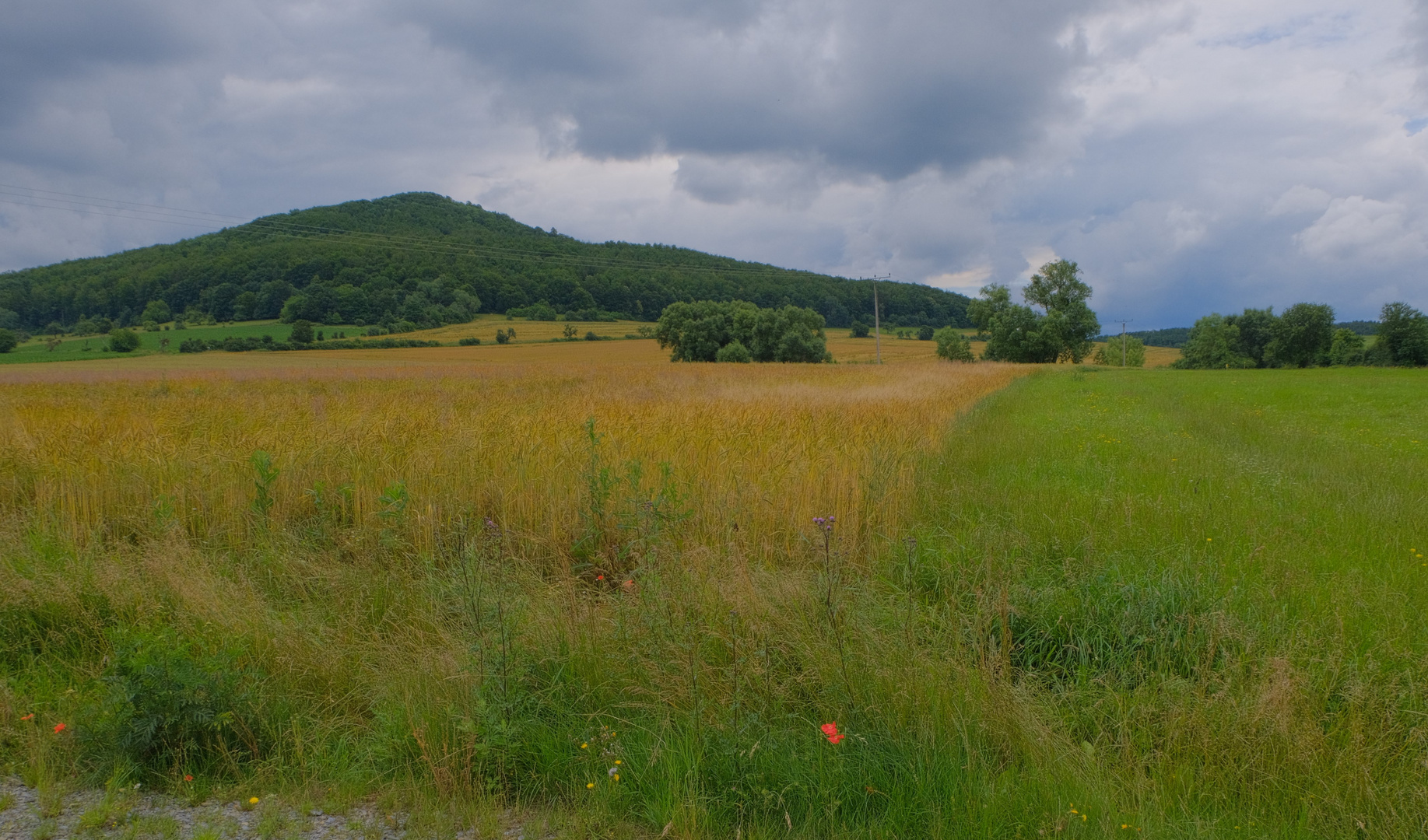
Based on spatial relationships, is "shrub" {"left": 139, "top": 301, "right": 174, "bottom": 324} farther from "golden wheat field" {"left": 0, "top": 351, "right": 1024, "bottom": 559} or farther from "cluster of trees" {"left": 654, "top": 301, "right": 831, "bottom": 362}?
"golden wheat field" {"left": 0, "top": 351, "right": 1024, "bottom": 559}

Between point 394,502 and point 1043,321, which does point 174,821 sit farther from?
point 1043,321

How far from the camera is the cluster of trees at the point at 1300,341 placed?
233ft

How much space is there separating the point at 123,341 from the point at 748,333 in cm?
5412

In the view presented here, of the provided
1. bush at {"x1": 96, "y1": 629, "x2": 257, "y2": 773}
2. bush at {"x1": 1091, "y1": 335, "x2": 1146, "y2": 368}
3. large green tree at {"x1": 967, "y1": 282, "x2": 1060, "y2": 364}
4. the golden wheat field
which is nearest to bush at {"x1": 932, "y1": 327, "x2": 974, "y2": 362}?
large green tree at {"x1": 967, "y1": 282, "x2": 1060, "y2": 364}

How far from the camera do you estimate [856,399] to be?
619 inches

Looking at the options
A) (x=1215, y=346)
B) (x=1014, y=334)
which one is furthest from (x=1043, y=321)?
(x=1215, y=346)

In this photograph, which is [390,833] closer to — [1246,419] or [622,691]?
[622,691]

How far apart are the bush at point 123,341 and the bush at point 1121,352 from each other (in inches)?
4283

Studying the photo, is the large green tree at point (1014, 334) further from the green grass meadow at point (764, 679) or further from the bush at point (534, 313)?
the green grass meadow at point (764, 679)

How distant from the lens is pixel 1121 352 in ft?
341

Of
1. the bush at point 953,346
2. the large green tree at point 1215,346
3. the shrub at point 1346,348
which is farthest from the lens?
the large green tree at point 1215,346

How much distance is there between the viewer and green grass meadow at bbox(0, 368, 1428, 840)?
280cm

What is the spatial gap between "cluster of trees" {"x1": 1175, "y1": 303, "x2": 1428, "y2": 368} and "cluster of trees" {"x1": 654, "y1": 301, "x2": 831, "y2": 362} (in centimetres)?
5988

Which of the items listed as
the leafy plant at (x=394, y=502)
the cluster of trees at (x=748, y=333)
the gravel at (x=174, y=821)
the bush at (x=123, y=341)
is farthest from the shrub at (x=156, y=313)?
the gravel at (x=174, y=821)
